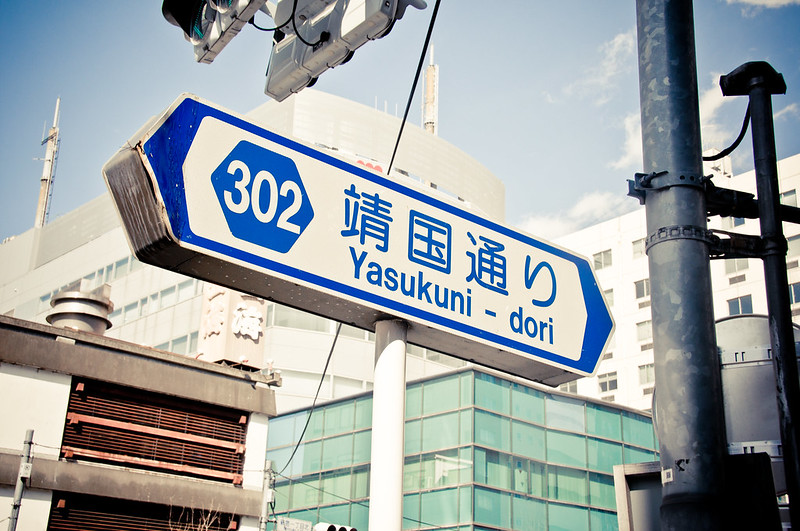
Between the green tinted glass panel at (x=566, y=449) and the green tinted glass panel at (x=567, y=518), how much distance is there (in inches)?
72.4

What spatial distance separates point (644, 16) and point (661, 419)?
1975 millimetres


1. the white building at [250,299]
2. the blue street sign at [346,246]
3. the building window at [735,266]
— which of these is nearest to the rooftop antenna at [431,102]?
the white building at [250,299]

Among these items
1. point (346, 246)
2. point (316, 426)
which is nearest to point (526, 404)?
point (316, 426)

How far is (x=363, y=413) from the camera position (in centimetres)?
3506

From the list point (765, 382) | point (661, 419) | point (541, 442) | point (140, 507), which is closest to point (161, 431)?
point (140, 507)

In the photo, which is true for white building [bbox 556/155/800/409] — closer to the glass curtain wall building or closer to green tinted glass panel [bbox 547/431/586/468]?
the glass curtain wall building

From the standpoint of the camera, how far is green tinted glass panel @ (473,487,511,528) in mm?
30125

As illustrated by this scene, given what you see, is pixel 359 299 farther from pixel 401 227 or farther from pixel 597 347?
pixel 597 347

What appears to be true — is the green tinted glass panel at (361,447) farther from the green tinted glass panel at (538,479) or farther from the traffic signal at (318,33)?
the traffic signal at (318,33)

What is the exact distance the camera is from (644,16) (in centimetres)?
400

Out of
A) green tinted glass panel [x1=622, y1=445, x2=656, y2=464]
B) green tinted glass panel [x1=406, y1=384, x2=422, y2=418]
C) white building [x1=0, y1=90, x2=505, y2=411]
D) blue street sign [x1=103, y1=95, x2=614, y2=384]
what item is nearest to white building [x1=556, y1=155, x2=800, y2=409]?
white building [x1=0, y1=90, x2=505, y2=411]

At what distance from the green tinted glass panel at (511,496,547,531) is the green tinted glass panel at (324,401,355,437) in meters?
8.07

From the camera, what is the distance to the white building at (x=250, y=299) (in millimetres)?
30000

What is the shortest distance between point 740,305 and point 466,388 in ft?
86.1
